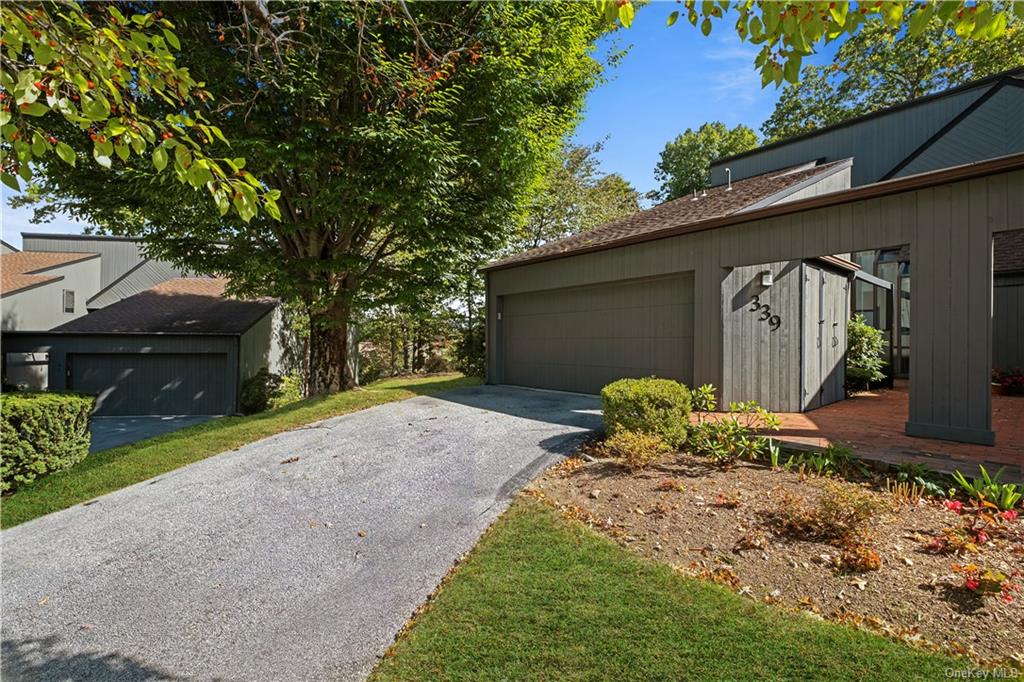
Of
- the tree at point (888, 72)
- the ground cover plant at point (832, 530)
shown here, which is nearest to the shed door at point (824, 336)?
the ground cover plant at point (832, 530)

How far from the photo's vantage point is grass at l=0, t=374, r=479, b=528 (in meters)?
5.27

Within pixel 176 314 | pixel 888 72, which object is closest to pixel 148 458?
pixel 176 314

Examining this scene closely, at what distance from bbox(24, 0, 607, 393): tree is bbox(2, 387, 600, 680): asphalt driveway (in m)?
4.46

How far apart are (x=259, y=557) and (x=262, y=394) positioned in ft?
40.3

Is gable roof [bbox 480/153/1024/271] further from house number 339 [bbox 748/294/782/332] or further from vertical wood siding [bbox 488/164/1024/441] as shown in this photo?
house number 339 [bbox 748/294/782/332]

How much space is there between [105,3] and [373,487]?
880 cm

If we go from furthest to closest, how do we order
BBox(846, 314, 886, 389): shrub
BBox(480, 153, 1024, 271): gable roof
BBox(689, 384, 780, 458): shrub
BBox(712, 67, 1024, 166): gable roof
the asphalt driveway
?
BBox(712, 67, 1024, 166): gable roof
BBox(846, 314, 886, 389): shrub
BBox(689, 384, 780, 458): shrub
BBox(480, 153, 1024, 271): gable roof
the asphalt driveway

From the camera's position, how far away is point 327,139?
26.5 feet

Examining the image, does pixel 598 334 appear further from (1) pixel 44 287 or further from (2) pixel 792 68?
(1) pixel 44 287

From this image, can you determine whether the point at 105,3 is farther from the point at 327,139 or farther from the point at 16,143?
the point at 16,143

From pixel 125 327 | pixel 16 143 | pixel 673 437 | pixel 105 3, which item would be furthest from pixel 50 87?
pixel 125 327

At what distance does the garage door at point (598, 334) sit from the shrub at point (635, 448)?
286cm

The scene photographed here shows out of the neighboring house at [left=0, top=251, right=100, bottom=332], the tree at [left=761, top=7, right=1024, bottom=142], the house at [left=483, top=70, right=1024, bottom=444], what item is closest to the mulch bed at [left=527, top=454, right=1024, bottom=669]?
the house at [left=483, top=70, right=1024, bottom=444]

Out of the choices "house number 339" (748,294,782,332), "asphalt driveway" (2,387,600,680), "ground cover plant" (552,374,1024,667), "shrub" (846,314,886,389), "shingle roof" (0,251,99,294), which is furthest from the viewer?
"shingle roof" (0,251,99,294)
